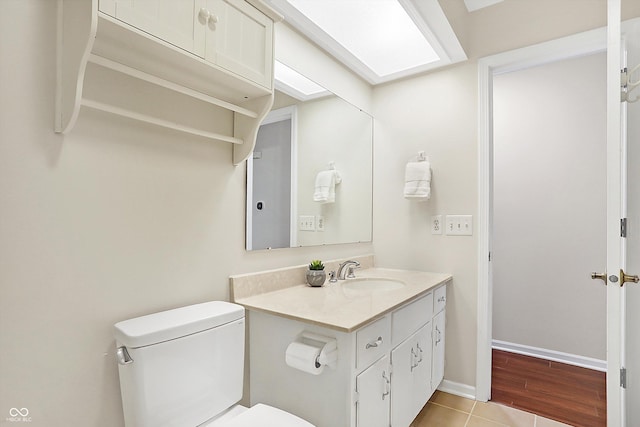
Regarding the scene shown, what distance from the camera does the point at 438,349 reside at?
2049 millimetres

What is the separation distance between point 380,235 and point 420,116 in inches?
35.2

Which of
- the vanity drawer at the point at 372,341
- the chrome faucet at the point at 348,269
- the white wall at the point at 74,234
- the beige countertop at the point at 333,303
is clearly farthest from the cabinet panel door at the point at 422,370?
the white wall at the point at 74,234

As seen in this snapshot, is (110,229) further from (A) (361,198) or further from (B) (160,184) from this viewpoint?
(A) (361,198)

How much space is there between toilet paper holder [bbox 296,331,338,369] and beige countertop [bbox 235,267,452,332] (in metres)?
0.07

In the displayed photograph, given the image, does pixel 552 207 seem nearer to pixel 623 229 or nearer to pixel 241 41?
pixel 623 229

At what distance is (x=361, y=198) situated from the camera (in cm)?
246

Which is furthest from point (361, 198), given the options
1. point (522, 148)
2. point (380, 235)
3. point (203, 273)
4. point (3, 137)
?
point (3, 137)

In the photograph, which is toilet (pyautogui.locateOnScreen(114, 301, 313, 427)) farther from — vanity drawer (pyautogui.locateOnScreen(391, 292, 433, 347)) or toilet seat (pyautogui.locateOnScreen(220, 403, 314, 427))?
vanity drawer (pyautogui.locateOnScreen(391, 292, 433, 347))

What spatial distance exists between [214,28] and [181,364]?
1.13m

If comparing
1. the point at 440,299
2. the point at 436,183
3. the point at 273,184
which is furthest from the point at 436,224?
the point at 273,184

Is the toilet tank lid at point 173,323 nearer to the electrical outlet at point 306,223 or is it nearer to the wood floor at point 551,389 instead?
the electrical outlet at point 306,223

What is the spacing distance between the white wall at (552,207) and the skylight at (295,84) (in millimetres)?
1899

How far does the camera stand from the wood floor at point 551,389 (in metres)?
1.98

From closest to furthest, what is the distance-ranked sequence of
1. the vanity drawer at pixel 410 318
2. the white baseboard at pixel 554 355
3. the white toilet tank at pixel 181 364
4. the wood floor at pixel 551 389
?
the white toilet tank at pixel 181 364
the vanity drawer at pixel 410 318
the wood floor at pixel 551 389
the white baseboard at pixel 554 355
